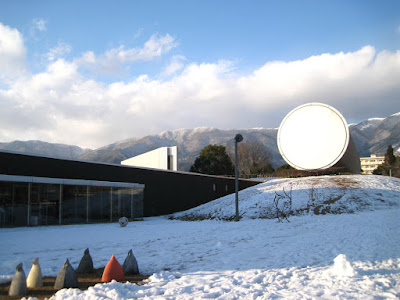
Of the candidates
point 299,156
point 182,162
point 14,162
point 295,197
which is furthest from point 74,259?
point 182,162

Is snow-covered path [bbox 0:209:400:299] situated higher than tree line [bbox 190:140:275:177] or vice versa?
tree line [bbox 190:140:275:177]

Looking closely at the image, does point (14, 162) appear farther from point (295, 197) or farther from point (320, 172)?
point (320, 172)

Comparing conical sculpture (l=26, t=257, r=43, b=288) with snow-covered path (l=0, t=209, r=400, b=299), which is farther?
conical sculpture (l=26, t=257, r=43, b=288)

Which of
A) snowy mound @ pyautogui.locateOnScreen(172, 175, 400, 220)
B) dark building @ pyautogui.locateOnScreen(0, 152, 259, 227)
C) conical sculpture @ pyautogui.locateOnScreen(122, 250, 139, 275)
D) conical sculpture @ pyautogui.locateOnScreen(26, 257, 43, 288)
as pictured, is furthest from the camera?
snowy mound @ pyautogui.locateOnScreen(172, 175, 400, 220)

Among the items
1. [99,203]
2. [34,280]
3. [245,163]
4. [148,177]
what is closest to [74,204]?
[99,203]

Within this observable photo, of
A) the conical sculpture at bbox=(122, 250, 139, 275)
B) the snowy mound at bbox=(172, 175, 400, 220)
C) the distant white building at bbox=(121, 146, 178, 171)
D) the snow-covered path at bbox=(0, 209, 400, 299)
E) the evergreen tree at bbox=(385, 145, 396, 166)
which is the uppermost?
the evergreen tree at bbox=(385, 145, 396, 166)

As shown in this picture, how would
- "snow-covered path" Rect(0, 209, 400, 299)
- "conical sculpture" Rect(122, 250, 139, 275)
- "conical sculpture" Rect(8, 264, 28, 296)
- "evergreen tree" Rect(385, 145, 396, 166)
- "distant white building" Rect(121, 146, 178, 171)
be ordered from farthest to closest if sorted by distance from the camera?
1. "evergreen tree" Rect(385, 145, 396, 166)
2. "distant white building" Rect(121, 146, 178, 171)
3. "conical sculpture" Rect(122, 250, 139, 275)
4. "snow-covered path" Rect(0, 209, 400, 299)
5. "conical sculpture" Rect(8, 264, 28, 296)

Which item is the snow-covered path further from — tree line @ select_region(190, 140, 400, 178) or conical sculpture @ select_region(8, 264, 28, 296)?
tree line @ select_region(190, 140, 400, 178)

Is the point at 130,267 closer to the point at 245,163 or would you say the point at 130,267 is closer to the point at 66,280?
the point at 66,280

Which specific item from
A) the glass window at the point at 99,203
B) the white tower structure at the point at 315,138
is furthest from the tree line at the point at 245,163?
the glass window at the point at 99,203

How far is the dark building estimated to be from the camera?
15430 mm

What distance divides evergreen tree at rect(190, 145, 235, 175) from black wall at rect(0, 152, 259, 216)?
1864 cm

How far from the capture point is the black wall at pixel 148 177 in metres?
16.0

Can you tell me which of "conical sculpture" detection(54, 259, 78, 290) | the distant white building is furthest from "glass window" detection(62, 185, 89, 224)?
the distant white building
